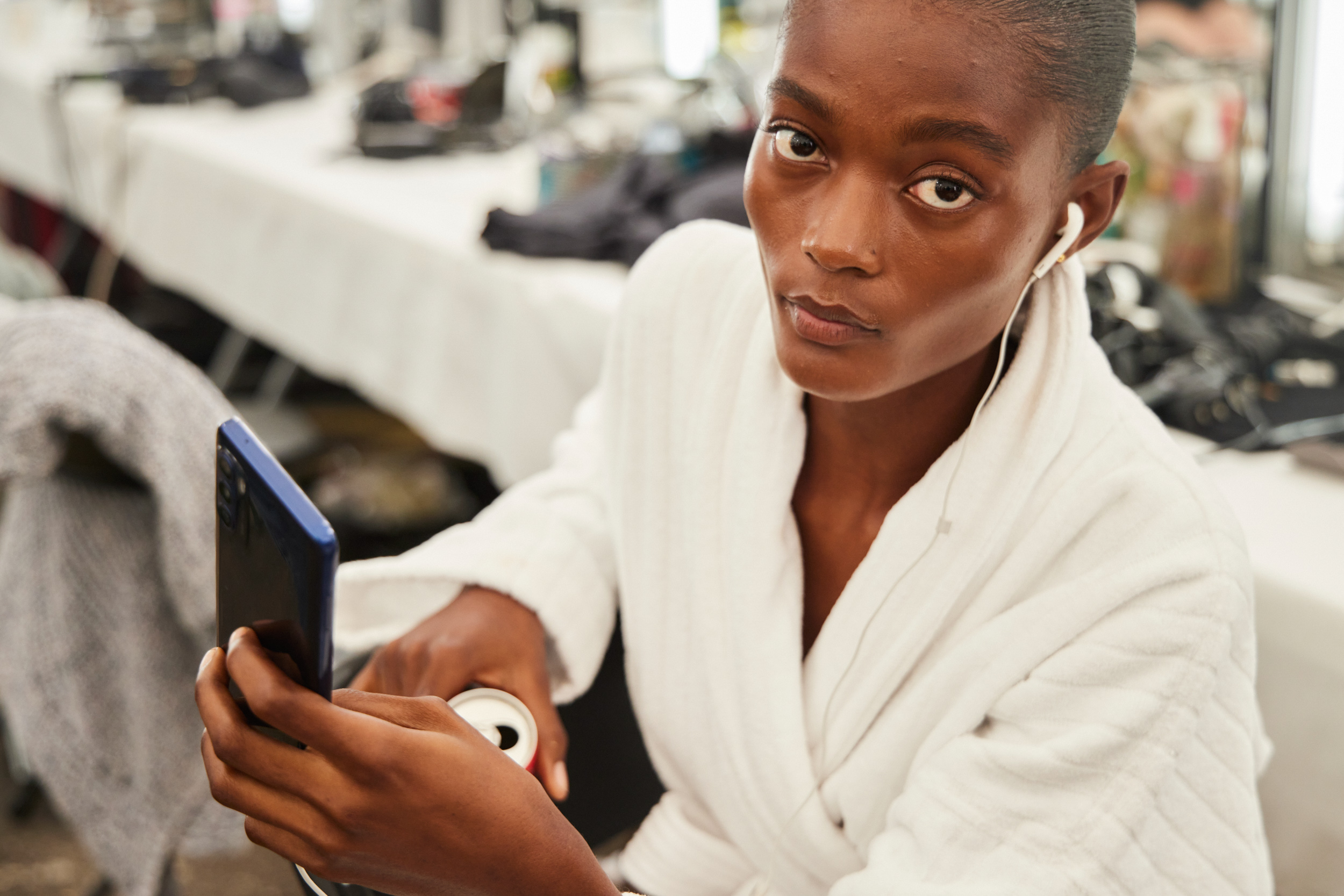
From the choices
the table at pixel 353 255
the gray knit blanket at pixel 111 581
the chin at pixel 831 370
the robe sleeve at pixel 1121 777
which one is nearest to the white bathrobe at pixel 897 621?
the robe sleeve at pixel 1121 777

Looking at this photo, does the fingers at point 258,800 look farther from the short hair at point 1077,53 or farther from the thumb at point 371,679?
the short hair at point 1077,53

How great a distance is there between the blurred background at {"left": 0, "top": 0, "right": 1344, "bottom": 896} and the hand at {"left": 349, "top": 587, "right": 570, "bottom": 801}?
0.40 ft

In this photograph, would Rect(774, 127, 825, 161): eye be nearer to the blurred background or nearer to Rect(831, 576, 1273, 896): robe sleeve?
Rect(831, 576, 1273, 896): robe sleeve

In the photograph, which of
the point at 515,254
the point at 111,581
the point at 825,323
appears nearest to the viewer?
the point at 825,323

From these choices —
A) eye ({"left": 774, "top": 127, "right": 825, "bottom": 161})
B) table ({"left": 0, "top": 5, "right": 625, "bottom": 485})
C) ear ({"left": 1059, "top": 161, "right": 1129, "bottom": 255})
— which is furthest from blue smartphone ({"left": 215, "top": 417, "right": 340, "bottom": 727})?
table ({"left": 0, "top": 5, "right": 625, "bottom": 485})

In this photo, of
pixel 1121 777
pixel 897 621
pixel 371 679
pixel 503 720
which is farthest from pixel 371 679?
pixel 1121 777

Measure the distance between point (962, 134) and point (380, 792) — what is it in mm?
401

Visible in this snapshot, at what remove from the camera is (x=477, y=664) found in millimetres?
762

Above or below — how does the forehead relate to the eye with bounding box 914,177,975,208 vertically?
above

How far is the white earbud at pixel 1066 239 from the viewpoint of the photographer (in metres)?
0.60

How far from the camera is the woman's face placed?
52 centimetres

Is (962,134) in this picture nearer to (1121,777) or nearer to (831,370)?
(831,370)

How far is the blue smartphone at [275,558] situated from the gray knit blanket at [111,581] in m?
0.43

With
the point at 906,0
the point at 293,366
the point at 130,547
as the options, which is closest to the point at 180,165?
the point at 293,366
